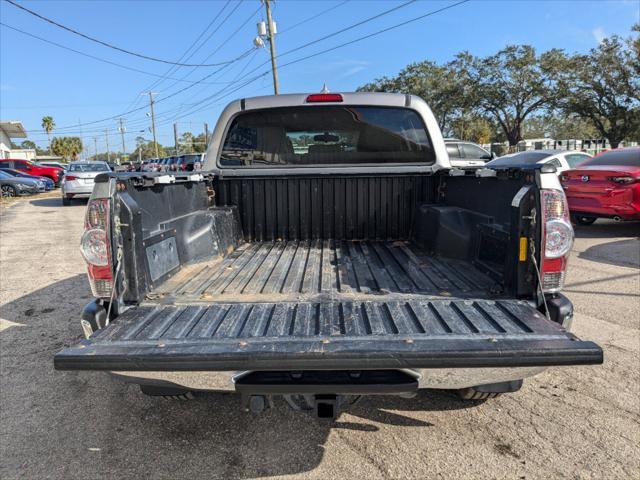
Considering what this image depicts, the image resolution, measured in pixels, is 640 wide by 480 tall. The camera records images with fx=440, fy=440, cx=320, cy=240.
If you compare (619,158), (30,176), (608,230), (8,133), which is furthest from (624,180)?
(8,133)

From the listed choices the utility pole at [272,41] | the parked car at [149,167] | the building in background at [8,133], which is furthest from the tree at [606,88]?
the building in background at [8,133]

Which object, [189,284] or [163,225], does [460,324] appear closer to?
[189,284]

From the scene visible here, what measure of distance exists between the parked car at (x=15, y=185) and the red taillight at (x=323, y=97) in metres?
24.7

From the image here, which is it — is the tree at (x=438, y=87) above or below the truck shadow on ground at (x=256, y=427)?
above

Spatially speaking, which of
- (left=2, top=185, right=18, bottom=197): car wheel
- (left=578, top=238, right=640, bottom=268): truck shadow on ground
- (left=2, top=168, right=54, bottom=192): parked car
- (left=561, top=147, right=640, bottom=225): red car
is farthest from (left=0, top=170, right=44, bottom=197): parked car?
(left=578, top=238, right=640, bottom=268): truck shadow on ground

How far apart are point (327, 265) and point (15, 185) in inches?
1002

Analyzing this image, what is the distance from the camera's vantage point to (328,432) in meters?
2.79

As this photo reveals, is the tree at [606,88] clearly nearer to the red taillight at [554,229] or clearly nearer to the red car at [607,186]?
the red car at [607,186]

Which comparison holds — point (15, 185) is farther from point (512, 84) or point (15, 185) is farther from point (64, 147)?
point (64, 147)

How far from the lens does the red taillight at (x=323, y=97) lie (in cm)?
384

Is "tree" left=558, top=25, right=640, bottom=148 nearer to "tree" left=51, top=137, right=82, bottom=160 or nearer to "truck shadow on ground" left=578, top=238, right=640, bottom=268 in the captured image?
"truck shadow on ground" left=578, top=238, right=640, bottom=268

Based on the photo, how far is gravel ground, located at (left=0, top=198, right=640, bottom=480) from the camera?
2451 mm

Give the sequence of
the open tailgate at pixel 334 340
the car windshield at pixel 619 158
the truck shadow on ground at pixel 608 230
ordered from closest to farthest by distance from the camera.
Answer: the open tailgate at pixel 334 340, the car windshield at pixel 619 158, the truck shadow on ground at pixel 608 230

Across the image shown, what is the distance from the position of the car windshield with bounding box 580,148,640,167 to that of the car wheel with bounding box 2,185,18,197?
2558 centimetres
